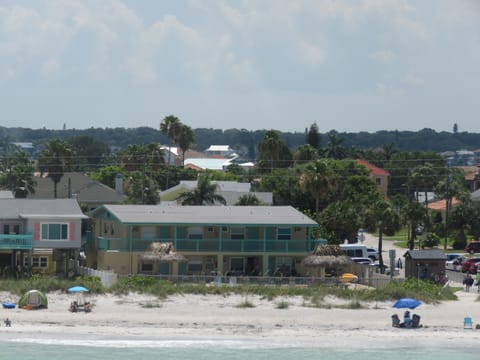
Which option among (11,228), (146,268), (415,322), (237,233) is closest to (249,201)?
(237,233)

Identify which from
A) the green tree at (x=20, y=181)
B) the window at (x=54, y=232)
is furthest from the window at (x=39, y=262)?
the green tree at (x=20, y=181)

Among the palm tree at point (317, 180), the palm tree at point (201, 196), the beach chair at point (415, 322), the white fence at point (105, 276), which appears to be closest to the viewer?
the beach chair at point (415, 322)

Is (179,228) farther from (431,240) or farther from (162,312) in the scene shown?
(431,240)

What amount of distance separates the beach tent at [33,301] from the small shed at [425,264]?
20.4 metres

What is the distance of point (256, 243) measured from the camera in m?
63.1

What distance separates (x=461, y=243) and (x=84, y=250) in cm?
3552

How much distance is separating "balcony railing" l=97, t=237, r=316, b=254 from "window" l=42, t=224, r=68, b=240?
2604mm

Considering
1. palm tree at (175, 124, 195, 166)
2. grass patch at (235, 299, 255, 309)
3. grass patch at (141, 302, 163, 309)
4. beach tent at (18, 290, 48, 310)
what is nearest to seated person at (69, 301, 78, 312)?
beach tent at (18, 290, 48, 310)

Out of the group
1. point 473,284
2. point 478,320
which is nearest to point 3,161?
point 473,284

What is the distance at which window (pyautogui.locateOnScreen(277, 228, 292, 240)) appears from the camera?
64.1 meters

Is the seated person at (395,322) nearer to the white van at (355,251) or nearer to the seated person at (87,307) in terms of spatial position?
the seated person at (87,307)

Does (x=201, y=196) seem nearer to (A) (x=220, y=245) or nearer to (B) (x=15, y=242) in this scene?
(A) (x=220, y=245)

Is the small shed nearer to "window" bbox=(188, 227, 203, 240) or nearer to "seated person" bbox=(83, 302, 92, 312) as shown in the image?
"window" bbox=(188, 227, 203, 240)

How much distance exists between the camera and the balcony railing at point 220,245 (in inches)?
2436
